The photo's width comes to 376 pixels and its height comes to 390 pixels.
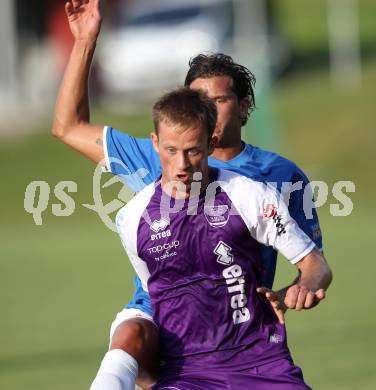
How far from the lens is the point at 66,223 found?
70.2 ft

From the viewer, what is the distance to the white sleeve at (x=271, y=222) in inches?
200

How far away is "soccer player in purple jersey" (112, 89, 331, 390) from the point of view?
5.09 metres

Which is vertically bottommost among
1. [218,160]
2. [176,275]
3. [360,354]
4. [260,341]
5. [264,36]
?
[360,354]

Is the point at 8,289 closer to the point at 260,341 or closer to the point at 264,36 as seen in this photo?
the point at 260,341

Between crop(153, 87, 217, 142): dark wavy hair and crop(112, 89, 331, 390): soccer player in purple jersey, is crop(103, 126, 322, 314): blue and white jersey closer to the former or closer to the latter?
crop(112, 89, 331, 390): soccer player in purple jersey

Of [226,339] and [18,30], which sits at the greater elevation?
[18,30]

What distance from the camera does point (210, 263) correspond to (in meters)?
5.14

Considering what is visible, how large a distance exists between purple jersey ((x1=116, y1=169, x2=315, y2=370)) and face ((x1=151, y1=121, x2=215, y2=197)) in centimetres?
21

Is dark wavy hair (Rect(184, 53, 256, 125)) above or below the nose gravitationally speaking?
above

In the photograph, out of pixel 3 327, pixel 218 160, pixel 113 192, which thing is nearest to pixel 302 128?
pixel 113 192

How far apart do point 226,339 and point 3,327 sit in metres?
7.13

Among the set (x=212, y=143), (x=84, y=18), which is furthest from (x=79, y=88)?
(x=212, y=143)

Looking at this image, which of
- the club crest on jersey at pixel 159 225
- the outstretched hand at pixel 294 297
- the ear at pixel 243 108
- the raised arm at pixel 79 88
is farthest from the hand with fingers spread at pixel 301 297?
the raised arm at pixel 79 88

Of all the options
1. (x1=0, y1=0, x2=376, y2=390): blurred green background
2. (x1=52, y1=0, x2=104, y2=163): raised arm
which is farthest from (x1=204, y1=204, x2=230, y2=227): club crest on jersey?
(x1=0, y1=0, x2=376, y2=390): blurred green background
